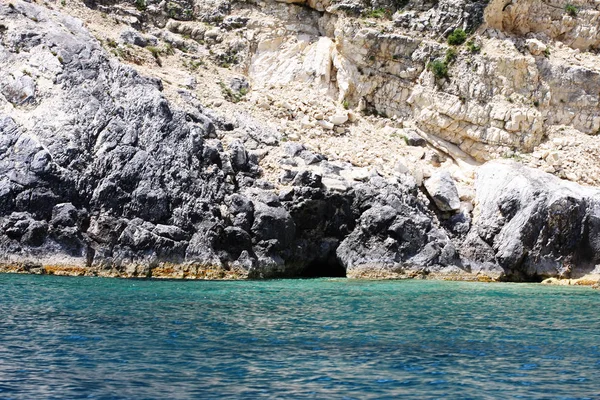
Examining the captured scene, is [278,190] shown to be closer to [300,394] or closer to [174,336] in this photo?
[174,336]

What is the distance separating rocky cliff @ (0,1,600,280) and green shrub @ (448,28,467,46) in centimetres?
13

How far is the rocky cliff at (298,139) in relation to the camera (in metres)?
27.7

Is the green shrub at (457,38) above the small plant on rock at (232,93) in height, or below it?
above

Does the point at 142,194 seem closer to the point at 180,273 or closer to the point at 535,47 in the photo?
the point at 180,273

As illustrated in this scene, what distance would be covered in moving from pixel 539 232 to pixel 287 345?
66.7ft

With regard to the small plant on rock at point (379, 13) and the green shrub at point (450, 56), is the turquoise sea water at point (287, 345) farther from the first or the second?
the small plant on rock at point (379, 13)

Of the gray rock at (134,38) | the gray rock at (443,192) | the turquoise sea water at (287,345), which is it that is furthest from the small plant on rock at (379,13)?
the turquoise sea water at (287,345)

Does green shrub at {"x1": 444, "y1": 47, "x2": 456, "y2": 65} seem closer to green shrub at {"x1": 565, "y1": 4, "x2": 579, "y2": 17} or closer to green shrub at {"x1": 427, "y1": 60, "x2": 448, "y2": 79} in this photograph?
green shrub at {"x1": 427, "y1": 60, "x2": 448, "y2": 79}

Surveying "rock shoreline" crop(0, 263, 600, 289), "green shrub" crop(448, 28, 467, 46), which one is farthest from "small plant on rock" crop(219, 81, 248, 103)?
"green shrub" crop(448, 28, 467, 46)

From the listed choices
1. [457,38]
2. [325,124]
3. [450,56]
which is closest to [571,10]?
[457,38]

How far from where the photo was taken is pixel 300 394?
31.5ft

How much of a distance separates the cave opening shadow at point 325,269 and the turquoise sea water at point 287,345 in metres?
8.45

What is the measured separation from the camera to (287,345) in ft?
43.0

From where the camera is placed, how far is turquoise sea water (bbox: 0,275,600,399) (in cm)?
994
